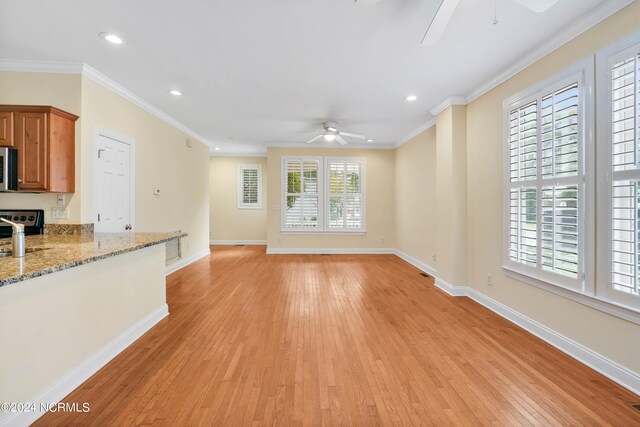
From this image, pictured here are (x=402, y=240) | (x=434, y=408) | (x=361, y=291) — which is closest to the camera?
(x=434, y=408)

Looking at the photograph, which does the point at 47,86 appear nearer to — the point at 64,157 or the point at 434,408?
the point at 64,157

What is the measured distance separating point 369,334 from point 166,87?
387 centimetres

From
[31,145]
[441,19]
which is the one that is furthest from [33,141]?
[441,19]

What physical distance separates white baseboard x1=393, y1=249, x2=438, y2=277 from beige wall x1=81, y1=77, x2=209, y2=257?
474 centimetres

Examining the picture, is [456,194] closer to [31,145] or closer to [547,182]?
→ [547,182]

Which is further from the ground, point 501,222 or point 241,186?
point 241,186

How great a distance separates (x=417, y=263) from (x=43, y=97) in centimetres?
618

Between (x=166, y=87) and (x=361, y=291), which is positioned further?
(x=361, y=291)

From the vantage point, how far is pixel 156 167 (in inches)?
Result: 179

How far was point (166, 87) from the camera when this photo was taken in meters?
3.57

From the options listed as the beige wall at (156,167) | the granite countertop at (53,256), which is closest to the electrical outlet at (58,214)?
the beige wall at (156,167)

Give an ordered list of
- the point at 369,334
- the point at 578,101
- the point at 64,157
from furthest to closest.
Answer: the point at 64,157 → the point at 369,334 → the point at 578,101

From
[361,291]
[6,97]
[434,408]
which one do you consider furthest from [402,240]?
[6,97]

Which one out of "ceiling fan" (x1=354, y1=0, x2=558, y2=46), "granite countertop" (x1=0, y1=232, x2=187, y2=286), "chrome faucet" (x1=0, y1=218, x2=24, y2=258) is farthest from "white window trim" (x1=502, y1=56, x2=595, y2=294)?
"chrome faucet" (x1=0, y1=218, x2=24, y2=258)
